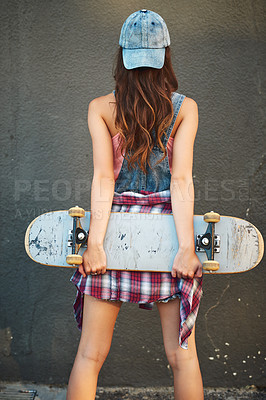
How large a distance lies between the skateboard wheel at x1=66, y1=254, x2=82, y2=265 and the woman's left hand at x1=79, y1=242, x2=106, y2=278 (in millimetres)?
30

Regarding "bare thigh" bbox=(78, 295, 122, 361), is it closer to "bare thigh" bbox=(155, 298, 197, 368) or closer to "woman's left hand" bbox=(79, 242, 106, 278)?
"woman's left hand" bbox=(79, 242, 106, 278)

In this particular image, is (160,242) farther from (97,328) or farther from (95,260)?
(97,328)

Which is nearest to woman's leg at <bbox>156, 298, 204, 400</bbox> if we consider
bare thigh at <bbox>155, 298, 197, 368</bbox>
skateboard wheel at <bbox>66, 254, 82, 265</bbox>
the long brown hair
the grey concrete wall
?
bare thigh at <bbox>155, 298, 197, 368</bbox>

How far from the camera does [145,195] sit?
1.80 meters

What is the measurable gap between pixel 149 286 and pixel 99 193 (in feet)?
1.41

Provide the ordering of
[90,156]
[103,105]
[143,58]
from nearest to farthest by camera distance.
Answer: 1. [143,58]
2. [103,105]
3. [90,156]

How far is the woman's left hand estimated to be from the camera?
1.71 meters

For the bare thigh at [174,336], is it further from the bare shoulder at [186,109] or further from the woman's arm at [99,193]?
the bare shoulder at [186,109]

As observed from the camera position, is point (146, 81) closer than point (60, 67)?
Yes

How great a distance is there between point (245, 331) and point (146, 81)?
181cm

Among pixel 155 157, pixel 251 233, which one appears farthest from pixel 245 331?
pixel 155 157

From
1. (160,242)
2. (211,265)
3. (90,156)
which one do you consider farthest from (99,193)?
(90,156)

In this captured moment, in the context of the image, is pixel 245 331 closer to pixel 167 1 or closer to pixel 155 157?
pixel 155 157

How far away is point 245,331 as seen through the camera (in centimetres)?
274
